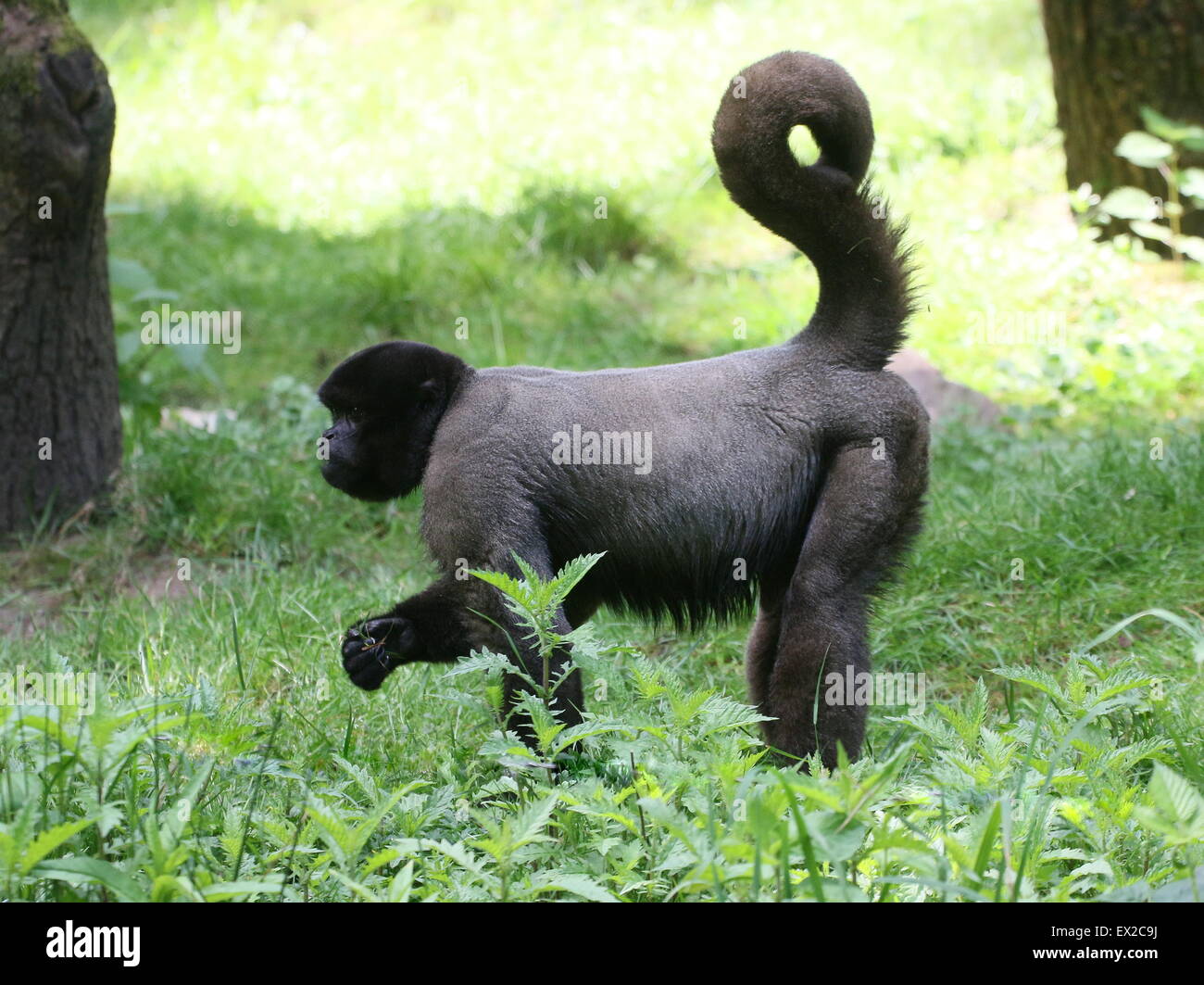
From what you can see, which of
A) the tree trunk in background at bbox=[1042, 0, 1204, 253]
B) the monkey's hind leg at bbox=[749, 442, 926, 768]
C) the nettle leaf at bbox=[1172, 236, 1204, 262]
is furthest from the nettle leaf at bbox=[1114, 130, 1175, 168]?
the monkey's hind leg at bbox=[749, 442, 926, 768]

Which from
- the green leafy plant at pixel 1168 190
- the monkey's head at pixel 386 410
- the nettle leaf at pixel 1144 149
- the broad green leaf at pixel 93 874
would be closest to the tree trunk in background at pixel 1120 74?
the green leafy plant at pixel 1168 190

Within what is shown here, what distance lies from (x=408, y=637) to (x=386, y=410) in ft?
2.59

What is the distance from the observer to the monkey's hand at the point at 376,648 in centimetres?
399

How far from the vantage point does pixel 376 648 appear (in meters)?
3.98

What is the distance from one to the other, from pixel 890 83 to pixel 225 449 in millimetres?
6831

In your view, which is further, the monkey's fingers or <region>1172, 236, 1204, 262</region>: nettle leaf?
<region>1172, 236, 1204, 262</region>: nettle leaf

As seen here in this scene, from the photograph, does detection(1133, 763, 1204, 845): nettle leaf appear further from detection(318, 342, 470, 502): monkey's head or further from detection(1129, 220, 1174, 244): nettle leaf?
detection(1129, 220, 1174, 244): nettle leaf

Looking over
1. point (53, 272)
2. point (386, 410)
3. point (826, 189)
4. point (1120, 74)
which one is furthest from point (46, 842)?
point (1120, 74)

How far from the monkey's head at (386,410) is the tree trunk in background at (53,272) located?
7.20ft

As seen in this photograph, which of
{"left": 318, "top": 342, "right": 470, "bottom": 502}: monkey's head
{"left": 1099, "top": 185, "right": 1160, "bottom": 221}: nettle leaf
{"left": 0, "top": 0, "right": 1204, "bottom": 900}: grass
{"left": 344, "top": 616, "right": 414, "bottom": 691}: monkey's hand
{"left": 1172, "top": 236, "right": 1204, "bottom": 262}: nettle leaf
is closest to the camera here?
{"left": 0, "top": 0, "right": 1204, "bottom": 900}: grass

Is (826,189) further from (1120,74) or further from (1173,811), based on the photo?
(1120,74)

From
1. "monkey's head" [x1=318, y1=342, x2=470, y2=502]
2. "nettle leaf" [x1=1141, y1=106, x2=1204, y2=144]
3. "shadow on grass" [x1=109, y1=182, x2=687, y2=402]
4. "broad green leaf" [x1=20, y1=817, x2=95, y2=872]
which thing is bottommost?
"broad green leaf" [x1=20, y1=817, x2=95, y2=872]

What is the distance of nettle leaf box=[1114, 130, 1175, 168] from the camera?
7.66 m

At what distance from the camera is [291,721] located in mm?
4352
